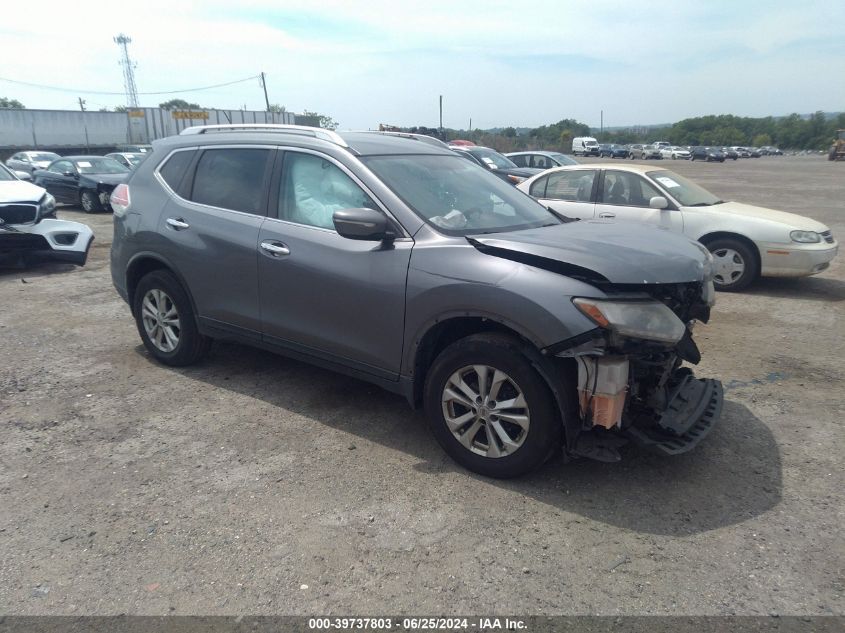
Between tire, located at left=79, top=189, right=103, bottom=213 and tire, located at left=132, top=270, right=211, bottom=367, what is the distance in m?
12.7

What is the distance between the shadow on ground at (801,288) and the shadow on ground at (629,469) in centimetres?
415

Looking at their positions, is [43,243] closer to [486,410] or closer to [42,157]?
[486,410]

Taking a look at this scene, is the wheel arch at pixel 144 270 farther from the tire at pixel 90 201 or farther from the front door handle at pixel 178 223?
the tire at pixel 90 201

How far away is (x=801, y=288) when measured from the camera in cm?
824

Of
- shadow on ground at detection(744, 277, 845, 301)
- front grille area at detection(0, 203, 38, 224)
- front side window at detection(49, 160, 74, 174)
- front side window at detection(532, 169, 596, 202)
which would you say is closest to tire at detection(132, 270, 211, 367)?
front grille area at detection(0, 203, 38, 224)

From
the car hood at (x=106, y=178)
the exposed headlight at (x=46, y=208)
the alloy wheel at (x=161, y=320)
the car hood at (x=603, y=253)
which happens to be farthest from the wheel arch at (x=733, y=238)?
the car hood at (x=106, y=178)

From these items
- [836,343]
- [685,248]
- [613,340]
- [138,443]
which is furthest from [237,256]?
[836,343]

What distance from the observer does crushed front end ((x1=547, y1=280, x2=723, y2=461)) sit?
3166 mm

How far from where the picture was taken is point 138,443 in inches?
159

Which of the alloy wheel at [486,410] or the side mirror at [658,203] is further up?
the side mirror at [658,203]

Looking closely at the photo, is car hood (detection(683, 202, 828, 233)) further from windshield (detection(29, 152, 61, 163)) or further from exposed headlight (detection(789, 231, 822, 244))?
windshield (detection(29, 152, 61, 163))

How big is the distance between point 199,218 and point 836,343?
5745 millimetres

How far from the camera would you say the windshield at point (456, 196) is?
156 inches

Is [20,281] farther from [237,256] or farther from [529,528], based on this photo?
[529,528]
